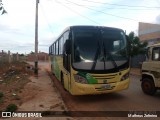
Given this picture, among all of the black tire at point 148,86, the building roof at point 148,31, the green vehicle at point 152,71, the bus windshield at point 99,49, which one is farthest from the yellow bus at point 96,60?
the building roof at point 148,31

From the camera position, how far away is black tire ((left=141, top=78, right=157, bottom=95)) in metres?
11.4

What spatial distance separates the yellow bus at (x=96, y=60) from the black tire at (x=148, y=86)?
1.36 m

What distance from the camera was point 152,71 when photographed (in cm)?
1117

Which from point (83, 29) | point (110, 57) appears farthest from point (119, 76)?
point (83, 29)

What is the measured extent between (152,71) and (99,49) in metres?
2.58

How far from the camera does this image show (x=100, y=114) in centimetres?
841

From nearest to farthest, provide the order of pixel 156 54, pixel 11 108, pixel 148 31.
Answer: pixel 11 108, pixel 156 54, pixel 148 31

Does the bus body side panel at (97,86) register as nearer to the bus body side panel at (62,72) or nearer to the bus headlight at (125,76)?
the bus headlight at (125,76)

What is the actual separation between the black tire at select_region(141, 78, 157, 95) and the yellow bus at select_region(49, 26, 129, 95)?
4.45 feet

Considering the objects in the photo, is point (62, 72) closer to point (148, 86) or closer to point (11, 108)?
point (148, 86)

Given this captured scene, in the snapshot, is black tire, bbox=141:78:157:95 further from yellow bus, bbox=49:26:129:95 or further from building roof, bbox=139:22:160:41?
building roof, bbox=139:22:160:41

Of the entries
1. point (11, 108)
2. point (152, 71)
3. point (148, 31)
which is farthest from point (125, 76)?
point (148, 31)

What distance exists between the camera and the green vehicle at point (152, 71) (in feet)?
35.6

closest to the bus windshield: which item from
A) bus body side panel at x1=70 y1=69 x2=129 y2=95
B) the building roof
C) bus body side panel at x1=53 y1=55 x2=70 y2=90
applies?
bus body side panel at x1=70 y1=69 x2=129 y2=95
